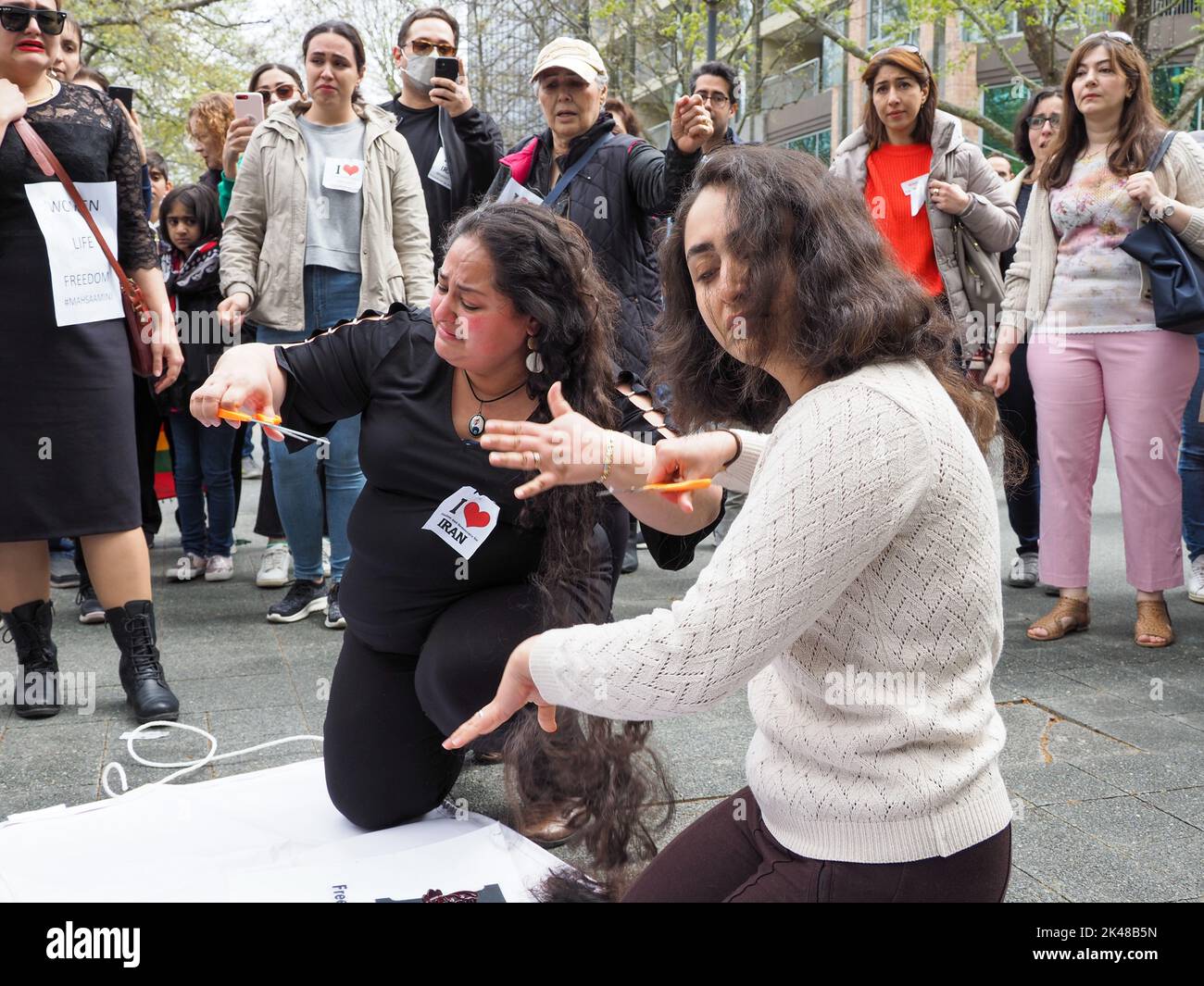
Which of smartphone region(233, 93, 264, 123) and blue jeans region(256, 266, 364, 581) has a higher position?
smartphone region(233, 93, 264, 123)

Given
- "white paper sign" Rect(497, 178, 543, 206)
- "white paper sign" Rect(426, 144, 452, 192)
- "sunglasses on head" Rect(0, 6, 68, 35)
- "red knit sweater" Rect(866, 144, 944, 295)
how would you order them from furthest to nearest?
"white paper sign" Rect(426, 144, 452, 192) → "red knit sweater" Rect(866, 144, 944, 295) → "white paper sign" Rect(497, 178, 543, 206) → "sunglasses on head" Rect(0, 6, 68, 35)

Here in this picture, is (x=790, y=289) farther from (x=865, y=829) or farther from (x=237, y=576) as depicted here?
(x=237, y=576)

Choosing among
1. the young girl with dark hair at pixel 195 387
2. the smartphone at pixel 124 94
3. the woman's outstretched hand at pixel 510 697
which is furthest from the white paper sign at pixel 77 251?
the woman's outstretched hand at pixel 510 697

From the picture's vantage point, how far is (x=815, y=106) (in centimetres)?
2761

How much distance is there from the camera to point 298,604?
4.79 m

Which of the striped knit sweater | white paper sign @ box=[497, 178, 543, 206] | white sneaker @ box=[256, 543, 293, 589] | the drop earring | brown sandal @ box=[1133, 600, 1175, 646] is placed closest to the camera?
the striped knit sweater

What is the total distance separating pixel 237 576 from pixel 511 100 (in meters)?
18.5

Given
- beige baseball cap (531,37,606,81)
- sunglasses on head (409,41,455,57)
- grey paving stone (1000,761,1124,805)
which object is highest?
sunglasses on head (409,41,455,57)

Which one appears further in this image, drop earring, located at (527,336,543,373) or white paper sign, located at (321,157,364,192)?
white paper sign, located at (321,157,364,192)

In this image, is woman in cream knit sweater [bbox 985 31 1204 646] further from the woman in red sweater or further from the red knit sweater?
the red knit sweater

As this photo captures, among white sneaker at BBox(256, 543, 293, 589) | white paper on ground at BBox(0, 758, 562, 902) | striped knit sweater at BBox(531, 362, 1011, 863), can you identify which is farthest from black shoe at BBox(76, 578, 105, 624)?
striped knit sweater at BBox(531, 362, 1011, 863)

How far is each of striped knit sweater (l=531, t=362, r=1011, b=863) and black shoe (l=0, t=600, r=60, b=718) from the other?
2539 mm

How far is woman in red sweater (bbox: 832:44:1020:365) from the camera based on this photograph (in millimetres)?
4594

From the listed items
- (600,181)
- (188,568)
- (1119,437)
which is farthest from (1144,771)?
(188,568)
